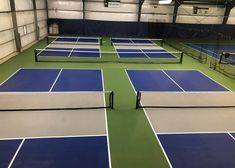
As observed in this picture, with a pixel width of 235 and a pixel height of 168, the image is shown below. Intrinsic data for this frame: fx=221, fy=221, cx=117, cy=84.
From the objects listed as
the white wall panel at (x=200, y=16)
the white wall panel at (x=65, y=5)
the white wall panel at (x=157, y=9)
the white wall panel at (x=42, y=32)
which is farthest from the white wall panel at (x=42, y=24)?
the white wall panel at (x=200, y=16)

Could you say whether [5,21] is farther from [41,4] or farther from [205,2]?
[205,2]

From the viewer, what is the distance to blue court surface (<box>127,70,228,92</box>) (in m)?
10.4

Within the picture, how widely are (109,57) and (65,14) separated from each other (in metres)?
12.5

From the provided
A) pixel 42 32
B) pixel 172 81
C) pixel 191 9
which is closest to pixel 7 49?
pixel 42 32

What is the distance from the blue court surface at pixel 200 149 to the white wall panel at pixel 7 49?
38.4 ft

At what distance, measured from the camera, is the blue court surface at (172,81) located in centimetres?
1041

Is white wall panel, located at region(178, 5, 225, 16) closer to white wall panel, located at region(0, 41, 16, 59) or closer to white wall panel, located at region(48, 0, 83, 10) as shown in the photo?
white wall panel, located at region(48, 0, 83, 10)

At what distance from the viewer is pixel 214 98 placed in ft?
30.8

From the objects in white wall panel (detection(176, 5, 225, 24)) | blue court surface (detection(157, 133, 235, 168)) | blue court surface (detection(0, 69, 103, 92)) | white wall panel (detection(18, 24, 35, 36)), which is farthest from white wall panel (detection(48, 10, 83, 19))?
blue court surface (detection(157, 133, 235, 168))

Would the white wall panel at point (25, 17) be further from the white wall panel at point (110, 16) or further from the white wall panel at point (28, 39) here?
the white wall panel at point (110, 16)

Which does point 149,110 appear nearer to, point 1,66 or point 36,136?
point 36,136

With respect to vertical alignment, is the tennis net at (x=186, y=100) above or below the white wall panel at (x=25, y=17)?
below

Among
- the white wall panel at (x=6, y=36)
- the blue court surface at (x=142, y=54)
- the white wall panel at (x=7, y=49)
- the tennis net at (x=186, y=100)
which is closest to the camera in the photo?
the tennis net at (x=186, y=100)

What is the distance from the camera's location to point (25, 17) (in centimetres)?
1780
